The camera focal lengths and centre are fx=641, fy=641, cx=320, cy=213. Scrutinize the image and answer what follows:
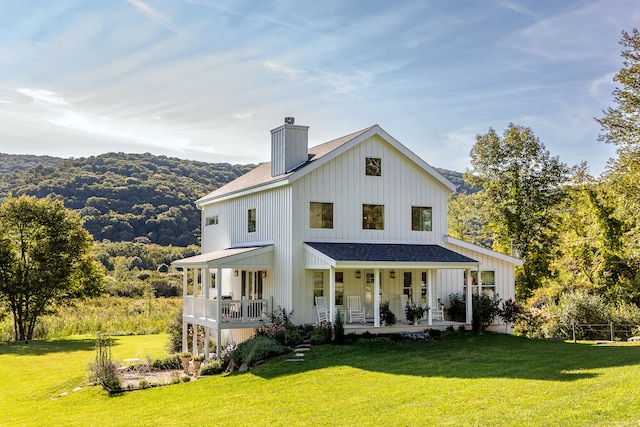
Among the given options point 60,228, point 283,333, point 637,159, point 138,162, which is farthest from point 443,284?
point 138,162

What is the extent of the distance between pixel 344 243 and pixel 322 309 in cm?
285

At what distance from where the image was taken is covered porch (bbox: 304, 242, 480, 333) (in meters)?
22.1

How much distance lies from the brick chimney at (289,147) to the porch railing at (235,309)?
527 centimetres

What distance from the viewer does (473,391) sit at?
44.1 feet

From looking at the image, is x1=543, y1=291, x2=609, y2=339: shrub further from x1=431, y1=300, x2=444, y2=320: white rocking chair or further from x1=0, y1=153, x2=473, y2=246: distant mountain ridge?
x1=0, y1=153, x2=473, y2=246: distant mountain ridge

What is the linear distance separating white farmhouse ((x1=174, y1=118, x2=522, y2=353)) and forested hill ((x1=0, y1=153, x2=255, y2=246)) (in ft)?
152

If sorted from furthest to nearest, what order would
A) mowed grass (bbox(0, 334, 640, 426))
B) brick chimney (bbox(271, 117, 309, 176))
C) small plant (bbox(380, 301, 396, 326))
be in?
brick chimney (bbox(271, 117, 309, 176)) < small plant (bbox(380, 301, 396, 326)) < mowed grass (bbox(0, 334, 640, 426))

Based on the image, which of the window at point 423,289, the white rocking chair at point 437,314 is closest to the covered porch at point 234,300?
the window at point 423,289

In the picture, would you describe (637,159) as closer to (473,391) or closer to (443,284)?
(443,284)

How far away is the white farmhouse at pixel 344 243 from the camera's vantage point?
23484 mm

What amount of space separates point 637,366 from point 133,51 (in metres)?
19.2

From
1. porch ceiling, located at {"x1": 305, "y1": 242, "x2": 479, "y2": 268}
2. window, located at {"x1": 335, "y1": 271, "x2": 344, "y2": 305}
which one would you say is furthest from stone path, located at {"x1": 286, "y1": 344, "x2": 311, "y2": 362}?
window, located at {"x1": 335, "y1": 271, "x2": 344, "y2": 305}

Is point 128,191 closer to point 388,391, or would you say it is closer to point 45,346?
point 45,346

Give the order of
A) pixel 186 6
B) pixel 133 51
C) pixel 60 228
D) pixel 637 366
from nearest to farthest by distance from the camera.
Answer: pixel 637 366
pixel 186 6
pixel 133 51
pixel 60 228
